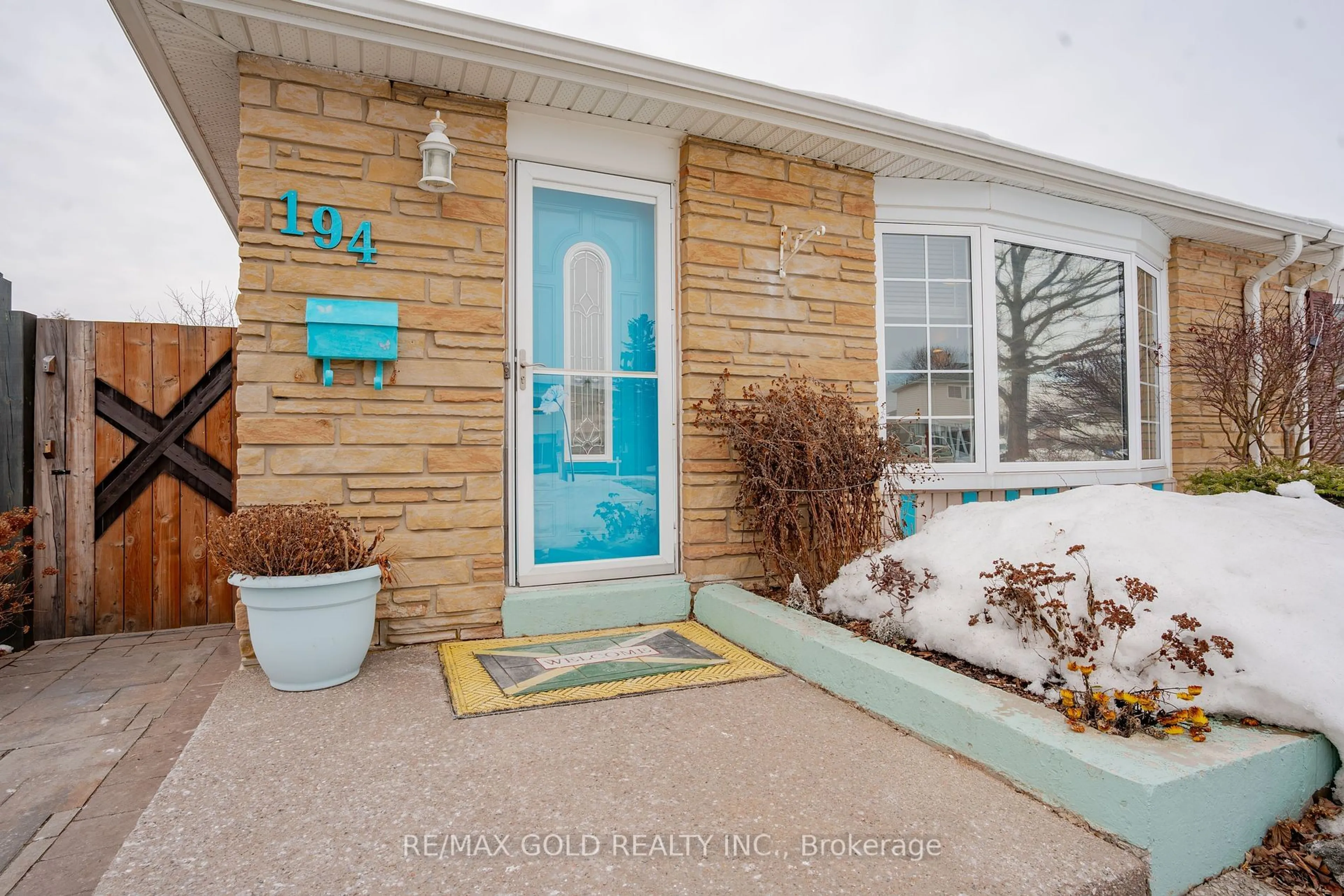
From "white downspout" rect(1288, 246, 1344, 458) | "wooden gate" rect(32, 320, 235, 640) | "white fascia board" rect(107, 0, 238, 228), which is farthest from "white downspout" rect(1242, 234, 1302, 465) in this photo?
"wooden gate" rect(32, 320, 235, 640)

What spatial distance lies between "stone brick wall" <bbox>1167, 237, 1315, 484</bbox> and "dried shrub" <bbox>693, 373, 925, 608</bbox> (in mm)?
3352

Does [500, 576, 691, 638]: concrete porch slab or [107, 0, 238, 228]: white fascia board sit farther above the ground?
[107, 0, 238, 228]: white fascia board

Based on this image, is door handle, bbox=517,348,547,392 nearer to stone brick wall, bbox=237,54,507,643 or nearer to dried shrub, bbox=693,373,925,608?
stone brick wall, bbox=237,54,507,643

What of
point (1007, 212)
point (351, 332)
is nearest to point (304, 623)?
point (351, 332)

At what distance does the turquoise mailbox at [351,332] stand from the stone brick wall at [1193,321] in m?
5.86

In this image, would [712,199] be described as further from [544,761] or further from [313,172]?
[544,761]

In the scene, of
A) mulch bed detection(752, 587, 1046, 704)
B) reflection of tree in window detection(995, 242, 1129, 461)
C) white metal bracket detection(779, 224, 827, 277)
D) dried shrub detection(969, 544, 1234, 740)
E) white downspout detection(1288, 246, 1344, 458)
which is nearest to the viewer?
dried shrub detection(969, 544, 1234, 740)

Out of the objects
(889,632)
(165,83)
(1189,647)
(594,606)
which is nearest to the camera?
(1189,647)

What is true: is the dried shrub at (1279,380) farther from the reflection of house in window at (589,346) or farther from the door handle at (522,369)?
the door handle at (522,369)

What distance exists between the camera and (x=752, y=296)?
12.7ft

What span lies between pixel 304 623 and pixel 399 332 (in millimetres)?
1334

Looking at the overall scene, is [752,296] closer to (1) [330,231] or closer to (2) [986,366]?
(2) [986,366]

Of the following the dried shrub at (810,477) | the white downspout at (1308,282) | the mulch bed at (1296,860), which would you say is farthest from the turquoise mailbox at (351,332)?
the white downspout at (1308,282)

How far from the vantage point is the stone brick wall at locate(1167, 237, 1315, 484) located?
549 centimetres
